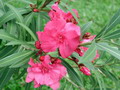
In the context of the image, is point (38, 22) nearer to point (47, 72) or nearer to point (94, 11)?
point (47, 72)

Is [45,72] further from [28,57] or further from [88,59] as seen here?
[88,59]

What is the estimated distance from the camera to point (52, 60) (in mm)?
1261

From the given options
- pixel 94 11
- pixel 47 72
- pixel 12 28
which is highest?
pixel 12 28

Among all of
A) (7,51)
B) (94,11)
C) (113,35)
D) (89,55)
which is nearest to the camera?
(89,55)

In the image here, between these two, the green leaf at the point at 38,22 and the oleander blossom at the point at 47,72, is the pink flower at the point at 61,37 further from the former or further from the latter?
the green leaf at the point at 38,22

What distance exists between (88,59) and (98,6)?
4.78m

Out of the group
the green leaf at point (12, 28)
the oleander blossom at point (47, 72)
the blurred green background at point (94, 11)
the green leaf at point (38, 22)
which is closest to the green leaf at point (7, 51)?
the green leaf at point (12, 28)

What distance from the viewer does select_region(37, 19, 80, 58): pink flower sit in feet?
3.48

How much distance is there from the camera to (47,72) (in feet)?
4.19

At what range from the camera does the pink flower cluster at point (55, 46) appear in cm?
107

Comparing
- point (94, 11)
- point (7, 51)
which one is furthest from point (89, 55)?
point (94, 11)

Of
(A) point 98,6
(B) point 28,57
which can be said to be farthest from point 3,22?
(A) point 98,6

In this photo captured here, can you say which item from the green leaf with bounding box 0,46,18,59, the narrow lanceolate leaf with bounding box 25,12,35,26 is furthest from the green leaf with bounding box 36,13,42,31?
the green leaf with bounding box 0,46,18,59

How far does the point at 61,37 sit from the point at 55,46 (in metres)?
0.05
